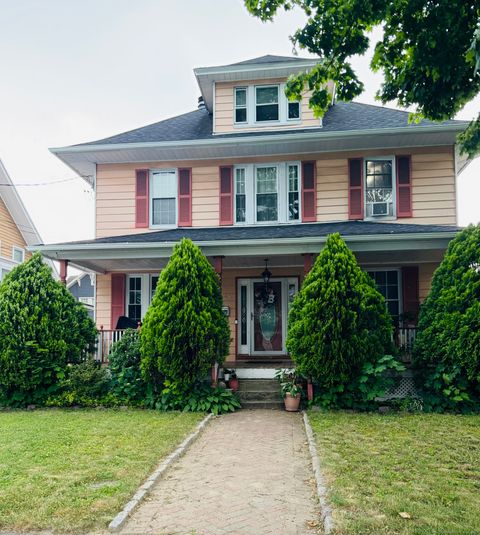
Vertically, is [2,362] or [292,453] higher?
[2,362]

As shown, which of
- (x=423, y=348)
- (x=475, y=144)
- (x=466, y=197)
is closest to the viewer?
(x=475, y=144)

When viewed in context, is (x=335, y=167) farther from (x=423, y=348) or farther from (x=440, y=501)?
(x=440, y=501)

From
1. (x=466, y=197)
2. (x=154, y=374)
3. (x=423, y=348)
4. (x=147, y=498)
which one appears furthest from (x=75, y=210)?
(x=147, y=498)

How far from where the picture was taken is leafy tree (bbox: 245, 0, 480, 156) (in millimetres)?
6023

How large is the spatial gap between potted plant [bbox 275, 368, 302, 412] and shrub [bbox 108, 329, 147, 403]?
9.20 feet

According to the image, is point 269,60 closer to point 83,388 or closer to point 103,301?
point 103,301

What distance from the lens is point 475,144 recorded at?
6.08 metres

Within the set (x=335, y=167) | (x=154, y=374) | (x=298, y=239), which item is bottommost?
(x=154, y=374)

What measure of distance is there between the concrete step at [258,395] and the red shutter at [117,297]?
14.6 feet

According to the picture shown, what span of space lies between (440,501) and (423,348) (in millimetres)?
5151

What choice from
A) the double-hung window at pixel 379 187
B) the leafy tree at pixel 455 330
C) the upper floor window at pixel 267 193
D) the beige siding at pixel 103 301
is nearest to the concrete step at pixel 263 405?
the leafy tree at pixel 455 330

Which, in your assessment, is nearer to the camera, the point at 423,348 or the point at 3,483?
the point at 3,483

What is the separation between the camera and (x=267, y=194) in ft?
42.0

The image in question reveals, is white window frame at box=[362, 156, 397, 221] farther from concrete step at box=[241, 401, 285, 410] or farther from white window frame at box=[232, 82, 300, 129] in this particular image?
concrete step at box=[241, 401, 285, 410]
